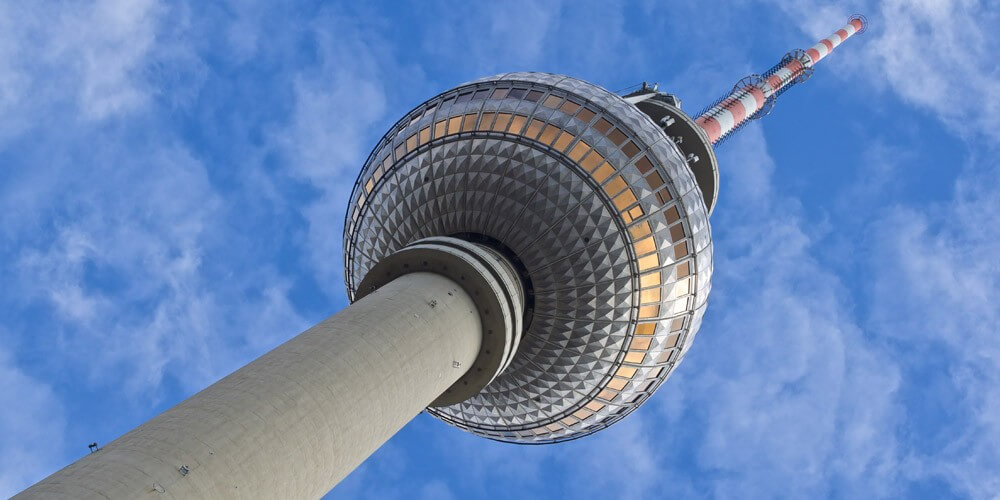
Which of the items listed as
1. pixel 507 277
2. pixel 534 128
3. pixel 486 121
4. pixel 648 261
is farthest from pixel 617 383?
pixel 486 121

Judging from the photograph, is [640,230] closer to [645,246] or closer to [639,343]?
[645,246]

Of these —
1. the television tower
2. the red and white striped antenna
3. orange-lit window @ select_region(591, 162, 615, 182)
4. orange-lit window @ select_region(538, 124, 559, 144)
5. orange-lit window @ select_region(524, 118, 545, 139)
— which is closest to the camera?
the television tower

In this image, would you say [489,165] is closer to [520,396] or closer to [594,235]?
[594,235]

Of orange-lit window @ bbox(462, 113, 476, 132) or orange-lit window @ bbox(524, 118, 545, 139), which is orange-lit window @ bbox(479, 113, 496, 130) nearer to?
orange-lit window @ bbox(462, 113, 476, 132)

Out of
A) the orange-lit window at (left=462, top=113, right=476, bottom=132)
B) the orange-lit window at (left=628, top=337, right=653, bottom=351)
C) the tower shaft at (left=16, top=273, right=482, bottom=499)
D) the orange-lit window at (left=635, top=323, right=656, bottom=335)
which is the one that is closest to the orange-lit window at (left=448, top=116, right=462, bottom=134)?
the orange-lit window at (left=462, top=113, right=476, bottom=132)

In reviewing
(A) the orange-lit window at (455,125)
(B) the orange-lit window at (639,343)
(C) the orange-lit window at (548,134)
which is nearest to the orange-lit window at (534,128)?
(C) the orange-lit window at (548,134)

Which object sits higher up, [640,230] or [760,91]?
[760,91]
